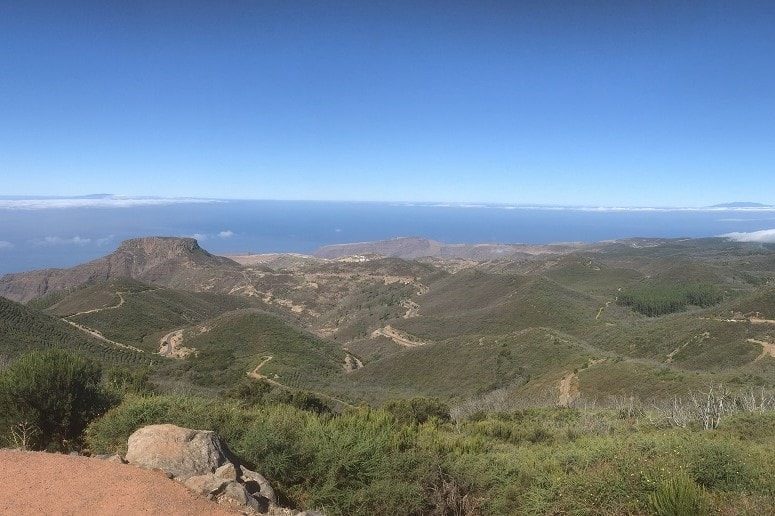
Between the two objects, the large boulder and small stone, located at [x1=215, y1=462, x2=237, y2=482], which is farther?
the large boulder

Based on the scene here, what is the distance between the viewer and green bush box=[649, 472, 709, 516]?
561cm

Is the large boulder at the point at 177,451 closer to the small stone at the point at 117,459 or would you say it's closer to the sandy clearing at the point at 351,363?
the small stone at the point at 117,459

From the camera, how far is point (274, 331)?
61594 millimetres

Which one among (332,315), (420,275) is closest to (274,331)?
(332,315)

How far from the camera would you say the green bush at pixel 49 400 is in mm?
9625

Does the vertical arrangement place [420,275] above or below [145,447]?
below

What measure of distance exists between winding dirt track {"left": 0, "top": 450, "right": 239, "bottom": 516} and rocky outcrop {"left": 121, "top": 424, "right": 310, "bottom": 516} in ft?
0.94

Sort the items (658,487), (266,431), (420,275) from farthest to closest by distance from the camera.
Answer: (420,275)
(266,431)
(658,487)

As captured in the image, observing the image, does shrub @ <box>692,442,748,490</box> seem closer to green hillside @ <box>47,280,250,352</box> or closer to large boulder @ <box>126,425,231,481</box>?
Answer: large boulder @ <box>126,425,231,481</box>

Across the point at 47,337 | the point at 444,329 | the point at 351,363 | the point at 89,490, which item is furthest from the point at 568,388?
the point at 47,337

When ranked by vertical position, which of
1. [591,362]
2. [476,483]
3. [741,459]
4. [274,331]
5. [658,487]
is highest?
[658,487]

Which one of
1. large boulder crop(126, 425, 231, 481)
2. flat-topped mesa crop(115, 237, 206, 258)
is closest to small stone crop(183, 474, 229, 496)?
large boulder crop(126, 425, 231, 481)

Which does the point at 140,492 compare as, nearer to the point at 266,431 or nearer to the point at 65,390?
the point at 266,431

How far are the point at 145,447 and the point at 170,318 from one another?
7295cm
